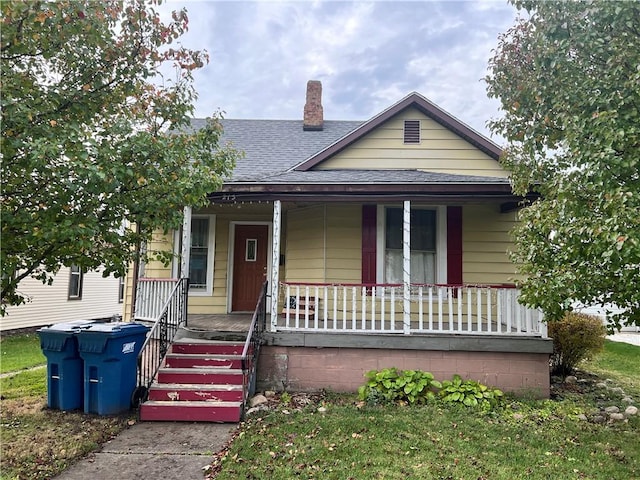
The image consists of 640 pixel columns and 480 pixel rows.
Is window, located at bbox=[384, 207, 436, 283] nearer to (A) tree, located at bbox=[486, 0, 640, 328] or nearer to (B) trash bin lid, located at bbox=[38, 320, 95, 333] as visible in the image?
(A) tree, located at bbox=[486, 0, 640, 328]

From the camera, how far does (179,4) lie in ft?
14.4

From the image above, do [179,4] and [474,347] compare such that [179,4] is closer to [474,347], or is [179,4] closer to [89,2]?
[89,2]

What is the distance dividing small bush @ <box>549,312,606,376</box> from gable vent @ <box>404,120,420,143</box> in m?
4.60

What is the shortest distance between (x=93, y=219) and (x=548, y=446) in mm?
5137

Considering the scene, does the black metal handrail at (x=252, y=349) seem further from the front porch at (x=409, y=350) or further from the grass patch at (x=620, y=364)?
the grass patch at (x=620, y=364)

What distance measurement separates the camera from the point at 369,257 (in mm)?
7707

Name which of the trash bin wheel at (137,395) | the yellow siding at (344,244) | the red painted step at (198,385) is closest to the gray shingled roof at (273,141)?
the yellow siding at (344,244)

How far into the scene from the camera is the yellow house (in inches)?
247

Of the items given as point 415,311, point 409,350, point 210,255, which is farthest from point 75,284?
point 409,350

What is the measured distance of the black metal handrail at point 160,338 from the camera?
5.49 meters

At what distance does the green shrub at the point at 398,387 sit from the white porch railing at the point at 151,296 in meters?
3.88

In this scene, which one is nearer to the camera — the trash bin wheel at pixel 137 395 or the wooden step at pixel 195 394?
the wooden step at pixel 195 394

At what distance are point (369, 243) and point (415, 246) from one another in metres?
0.94

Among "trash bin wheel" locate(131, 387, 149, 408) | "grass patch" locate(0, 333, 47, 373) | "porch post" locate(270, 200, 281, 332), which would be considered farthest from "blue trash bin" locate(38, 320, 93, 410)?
"grass patch" locate(0, 333, 47, 373)
